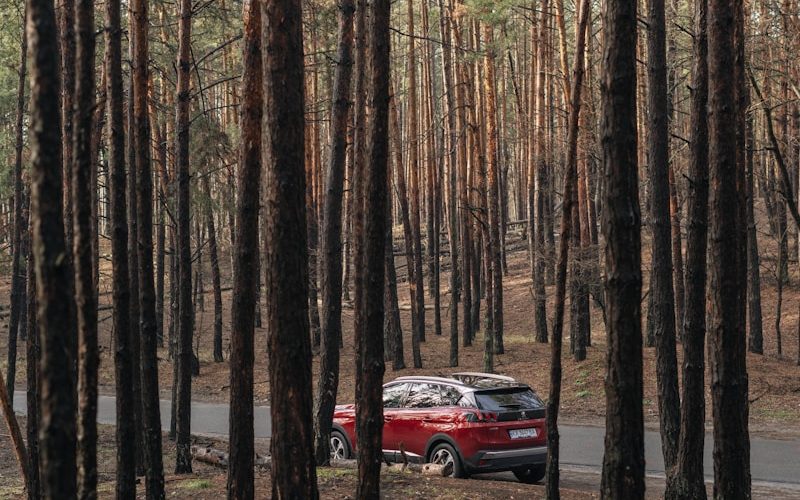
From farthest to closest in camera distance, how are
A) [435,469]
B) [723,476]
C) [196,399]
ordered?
[196,399], [435,469], [723,476]

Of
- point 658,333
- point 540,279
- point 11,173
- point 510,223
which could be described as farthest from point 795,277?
point 11,173

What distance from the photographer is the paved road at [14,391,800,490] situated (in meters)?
13.9

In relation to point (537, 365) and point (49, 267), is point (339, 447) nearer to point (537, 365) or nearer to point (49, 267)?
point (49, 267)

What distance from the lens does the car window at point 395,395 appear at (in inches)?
562

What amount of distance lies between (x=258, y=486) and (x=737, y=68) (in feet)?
25.7

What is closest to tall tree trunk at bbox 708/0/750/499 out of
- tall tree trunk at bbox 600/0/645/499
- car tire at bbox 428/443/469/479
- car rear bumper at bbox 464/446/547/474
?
tall tree trunk at bbox 600/0/645/499

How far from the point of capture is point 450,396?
13531 mm

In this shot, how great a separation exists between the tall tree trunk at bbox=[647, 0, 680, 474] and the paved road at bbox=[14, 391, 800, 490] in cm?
274

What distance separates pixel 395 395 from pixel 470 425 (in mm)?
1832

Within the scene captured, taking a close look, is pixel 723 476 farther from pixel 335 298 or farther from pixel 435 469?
pixel 335 298

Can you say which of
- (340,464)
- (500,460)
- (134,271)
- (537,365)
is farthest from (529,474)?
(537,365)

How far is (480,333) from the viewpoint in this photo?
35.4 m

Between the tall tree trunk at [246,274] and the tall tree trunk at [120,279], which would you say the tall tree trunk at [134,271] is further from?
the tall tree trunk at [246,274]

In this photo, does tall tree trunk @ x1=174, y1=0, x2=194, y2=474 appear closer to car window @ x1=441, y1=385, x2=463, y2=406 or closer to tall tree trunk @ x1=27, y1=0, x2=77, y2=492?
car window @ x1=441, y1=385, x2=463, y2=406
